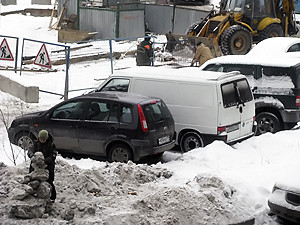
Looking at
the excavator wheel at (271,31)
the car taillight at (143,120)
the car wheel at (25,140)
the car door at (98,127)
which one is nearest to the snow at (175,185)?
the car wheel at (25,140)

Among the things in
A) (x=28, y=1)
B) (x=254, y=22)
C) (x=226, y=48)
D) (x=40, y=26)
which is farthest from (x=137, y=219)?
(x=28, y=1)

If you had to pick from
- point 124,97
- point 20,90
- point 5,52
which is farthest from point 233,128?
point 5,52

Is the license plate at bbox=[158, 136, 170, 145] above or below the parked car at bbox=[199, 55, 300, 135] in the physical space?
below

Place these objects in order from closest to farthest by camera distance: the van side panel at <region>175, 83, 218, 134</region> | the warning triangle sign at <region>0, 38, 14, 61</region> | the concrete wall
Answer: the van side panel at <region>175, 83, 218, 134</region>
the concrete wall
the warning triangle sign at <region>0, 38, 14, 61</region>

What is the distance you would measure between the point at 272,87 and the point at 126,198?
6.38 metres

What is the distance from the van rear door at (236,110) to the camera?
12.7 meters

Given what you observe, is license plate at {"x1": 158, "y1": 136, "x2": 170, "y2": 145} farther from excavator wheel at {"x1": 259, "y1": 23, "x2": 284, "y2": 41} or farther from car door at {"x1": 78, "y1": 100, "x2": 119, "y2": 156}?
excavator wheel at {"x1": 259, "y1": 23, "x2": 284, "y2": 41}

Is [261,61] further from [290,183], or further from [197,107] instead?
[290,183]

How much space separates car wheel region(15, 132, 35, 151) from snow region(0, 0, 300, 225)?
0.69 ft

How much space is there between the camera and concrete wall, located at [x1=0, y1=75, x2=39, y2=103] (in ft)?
58.2

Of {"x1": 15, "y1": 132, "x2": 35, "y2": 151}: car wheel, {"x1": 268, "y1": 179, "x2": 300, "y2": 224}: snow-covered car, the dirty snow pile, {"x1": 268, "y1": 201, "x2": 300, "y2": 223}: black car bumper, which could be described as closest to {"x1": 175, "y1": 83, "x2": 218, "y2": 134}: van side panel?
the dirty snow pile

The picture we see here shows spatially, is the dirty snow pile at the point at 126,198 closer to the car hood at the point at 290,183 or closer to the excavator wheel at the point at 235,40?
the car hood at the point at 290,183

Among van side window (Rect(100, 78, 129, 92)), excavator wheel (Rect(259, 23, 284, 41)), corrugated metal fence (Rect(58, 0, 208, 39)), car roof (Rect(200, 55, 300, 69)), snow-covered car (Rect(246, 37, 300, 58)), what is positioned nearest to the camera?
van side window (Rect(100, 78, 129, 92))

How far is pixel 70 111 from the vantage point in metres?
12.6
